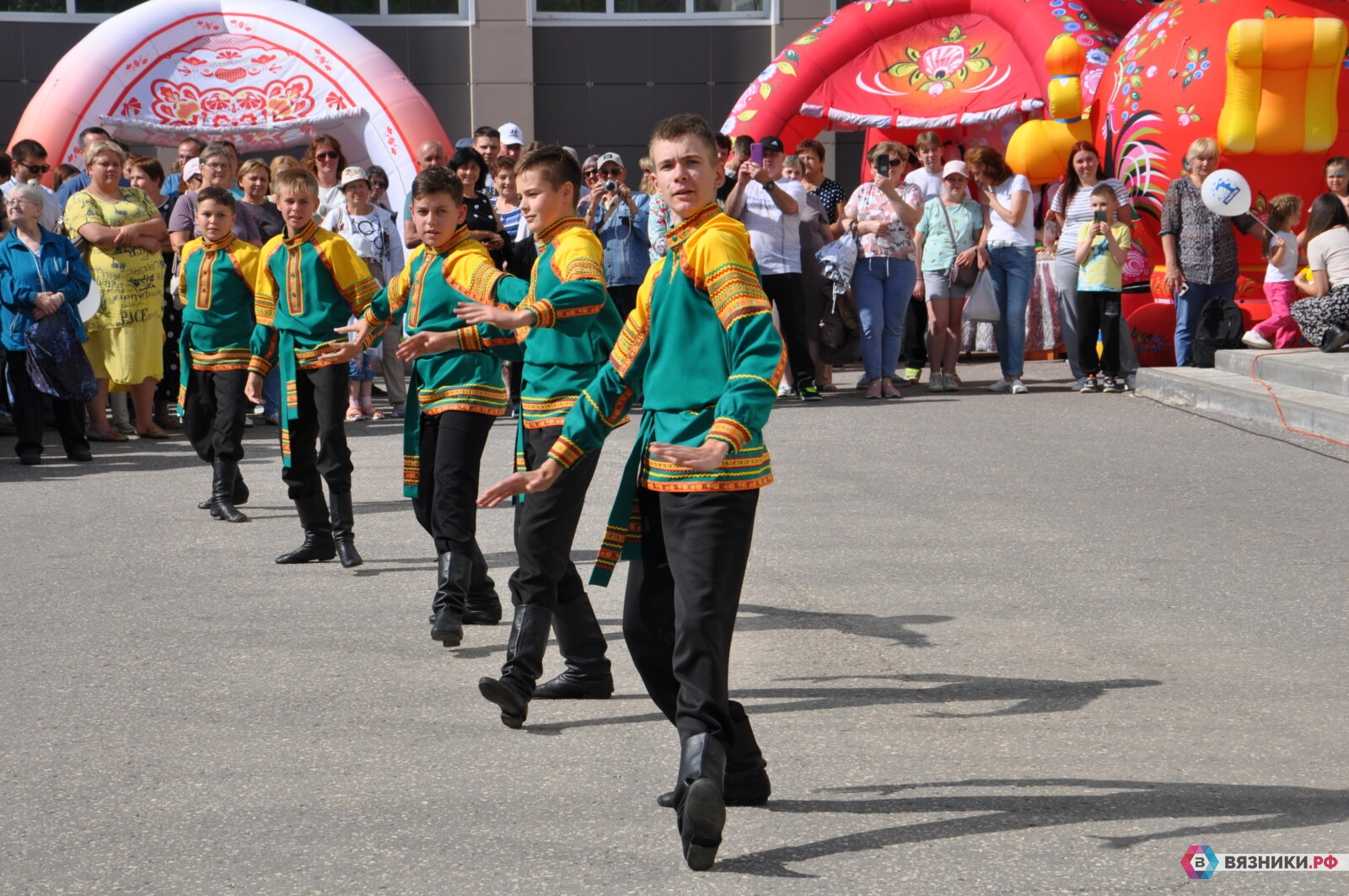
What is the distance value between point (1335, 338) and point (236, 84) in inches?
437

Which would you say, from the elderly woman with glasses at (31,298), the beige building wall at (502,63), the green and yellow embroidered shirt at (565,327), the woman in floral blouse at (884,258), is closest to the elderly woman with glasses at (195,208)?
the elderly woman with glasses at (31,298)

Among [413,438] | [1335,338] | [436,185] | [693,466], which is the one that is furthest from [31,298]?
[1335,338]

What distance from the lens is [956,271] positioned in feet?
43.9

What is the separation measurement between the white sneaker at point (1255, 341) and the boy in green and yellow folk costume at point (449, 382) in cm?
883

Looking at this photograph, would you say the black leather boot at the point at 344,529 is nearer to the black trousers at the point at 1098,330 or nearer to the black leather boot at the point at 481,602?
the black leather boot at the point at 481,602

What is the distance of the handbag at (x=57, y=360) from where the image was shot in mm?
10742

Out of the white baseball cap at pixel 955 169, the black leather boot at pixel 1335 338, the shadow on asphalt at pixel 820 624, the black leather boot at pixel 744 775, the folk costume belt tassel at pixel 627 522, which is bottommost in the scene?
the shadow on asphalt at pixel 820 624

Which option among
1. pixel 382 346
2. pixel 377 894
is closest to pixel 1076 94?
pixel 382 346

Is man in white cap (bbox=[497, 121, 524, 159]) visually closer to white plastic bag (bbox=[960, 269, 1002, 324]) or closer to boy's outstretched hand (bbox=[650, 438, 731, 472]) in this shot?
white plastic bag (bbox=[960, 269, 1002, 324])

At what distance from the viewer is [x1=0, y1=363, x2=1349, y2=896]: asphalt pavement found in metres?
3.85

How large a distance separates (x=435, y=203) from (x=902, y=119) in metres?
12.5

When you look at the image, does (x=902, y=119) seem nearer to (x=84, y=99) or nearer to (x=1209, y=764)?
(x=84, y=99)

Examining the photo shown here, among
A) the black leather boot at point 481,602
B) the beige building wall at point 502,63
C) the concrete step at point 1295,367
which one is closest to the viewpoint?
the black leather boot at point 481,602

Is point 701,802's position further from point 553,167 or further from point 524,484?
point 553,167
